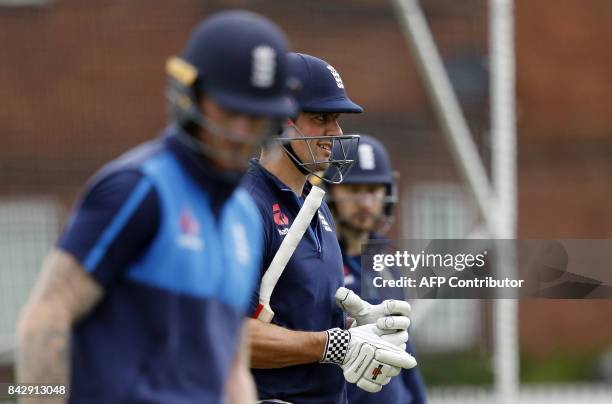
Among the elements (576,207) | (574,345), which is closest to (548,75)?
(576,207)

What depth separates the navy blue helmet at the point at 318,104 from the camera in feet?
16.4

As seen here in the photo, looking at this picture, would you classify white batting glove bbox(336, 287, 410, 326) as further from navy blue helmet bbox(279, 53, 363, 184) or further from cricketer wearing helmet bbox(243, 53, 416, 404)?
navy blue helmet bbox(279, 53, 363, 184)

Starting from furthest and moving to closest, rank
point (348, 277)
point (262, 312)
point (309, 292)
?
1. point (348, 277)
2. point (309, 292)
3. point (262, 312)

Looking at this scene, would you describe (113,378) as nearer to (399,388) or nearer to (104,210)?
(104,210)

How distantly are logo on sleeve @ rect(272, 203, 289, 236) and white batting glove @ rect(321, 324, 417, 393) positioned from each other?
39 cm

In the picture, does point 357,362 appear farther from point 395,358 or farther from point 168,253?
point 168,253

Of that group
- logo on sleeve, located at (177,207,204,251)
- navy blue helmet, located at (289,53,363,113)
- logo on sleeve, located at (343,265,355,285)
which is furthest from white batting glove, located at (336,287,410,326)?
logo on sleeve, located at (177,207,204,251)

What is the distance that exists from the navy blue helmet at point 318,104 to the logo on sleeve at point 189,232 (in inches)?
70.8

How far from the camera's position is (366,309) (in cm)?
518

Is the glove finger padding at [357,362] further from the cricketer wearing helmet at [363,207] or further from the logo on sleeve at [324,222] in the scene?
the cricketer wearing helmet at [363,207]

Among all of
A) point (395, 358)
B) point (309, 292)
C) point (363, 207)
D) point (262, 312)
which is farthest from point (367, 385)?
point (363, 207)

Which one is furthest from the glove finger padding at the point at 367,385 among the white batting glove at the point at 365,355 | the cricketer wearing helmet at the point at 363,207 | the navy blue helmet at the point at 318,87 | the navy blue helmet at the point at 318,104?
the cricketer wearing helmet at the point at 363,207

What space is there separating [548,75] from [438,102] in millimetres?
9174

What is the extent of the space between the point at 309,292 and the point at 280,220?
10.9 inches
